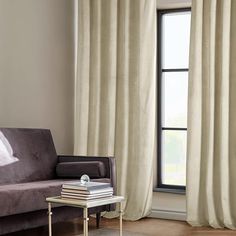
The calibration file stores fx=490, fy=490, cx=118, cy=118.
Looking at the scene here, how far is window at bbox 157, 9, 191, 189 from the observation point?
5391 mm

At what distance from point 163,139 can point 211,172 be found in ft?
2.80

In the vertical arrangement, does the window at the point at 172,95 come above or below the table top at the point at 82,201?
above

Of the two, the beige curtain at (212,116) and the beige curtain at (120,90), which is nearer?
the beige curtain at (212,116)

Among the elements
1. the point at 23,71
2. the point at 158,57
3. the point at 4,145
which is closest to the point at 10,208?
the point at 4,145

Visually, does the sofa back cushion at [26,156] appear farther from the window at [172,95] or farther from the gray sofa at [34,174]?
the window at [172,95]

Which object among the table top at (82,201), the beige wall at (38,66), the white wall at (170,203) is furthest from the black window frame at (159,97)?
the table top at (82,201)

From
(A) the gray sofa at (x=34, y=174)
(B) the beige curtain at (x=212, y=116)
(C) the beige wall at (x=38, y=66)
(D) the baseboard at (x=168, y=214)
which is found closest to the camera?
(A) the gray sofa at (x=34, y=174)

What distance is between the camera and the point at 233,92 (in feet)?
15.5

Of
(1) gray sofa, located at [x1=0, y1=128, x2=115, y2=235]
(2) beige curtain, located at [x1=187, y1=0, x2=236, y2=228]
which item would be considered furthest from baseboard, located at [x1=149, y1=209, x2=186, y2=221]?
(1) gray sofa, located at [x1=0, y1=128, x2=115, y2=235]

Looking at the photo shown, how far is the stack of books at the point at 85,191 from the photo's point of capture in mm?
3404

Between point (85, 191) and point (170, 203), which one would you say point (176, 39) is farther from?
point (85, 191)

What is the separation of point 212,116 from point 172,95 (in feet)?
2.58

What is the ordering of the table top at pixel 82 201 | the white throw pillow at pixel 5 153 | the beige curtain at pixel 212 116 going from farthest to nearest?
the beige curtain at pixel 212 116 < the white throw pillow at pixel 5 153 < the table top at pixel 82 201

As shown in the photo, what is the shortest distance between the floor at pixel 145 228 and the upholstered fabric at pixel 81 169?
521 millimetres
